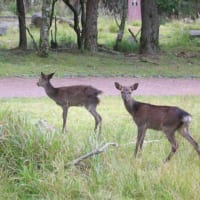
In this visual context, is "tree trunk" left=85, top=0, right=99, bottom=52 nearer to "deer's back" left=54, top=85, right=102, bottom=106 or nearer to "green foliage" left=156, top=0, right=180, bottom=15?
"green foliage" left=156, top=0, right=180, bottom=15

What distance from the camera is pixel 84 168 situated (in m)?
7.70

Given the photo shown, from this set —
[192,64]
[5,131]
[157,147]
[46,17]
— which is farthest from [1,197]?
[192,64]

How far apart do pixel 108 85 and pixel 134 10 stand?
2609cm

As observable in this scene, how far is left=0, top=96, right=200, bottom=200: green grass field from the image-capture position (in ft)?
23.2

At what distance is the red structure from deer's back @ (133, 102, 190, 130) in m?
33.0

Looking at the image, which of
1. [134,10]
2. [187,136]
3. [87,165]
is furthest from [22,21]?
[134,10]

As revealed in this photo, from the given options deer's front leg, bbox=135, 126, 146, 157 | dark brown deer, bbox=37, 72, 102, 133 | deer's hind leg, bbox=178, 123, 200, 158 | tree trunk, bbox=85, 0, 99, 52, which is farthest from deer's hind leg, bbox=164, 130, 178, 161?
tree trunk, bbox=85, 0, 99, 52

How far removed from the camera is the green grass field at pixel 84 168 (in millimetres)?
7059

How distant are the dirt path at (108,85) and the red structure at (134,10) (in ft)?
75.5

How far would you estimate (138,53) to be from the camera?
26.9m

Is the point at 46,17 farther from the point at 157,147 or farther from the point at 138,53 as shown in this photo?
the point at 157,147

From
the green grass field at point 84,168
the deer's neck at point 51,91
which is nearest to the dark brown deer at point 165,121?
the green grass field at point 84,168

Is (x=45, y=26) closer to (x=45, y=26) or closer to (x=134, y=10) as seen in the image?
(x=45, y=26)

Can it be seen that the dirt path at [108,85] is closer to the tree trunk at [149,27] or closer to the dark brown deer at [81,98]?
the dark brown deer at [81,98]
